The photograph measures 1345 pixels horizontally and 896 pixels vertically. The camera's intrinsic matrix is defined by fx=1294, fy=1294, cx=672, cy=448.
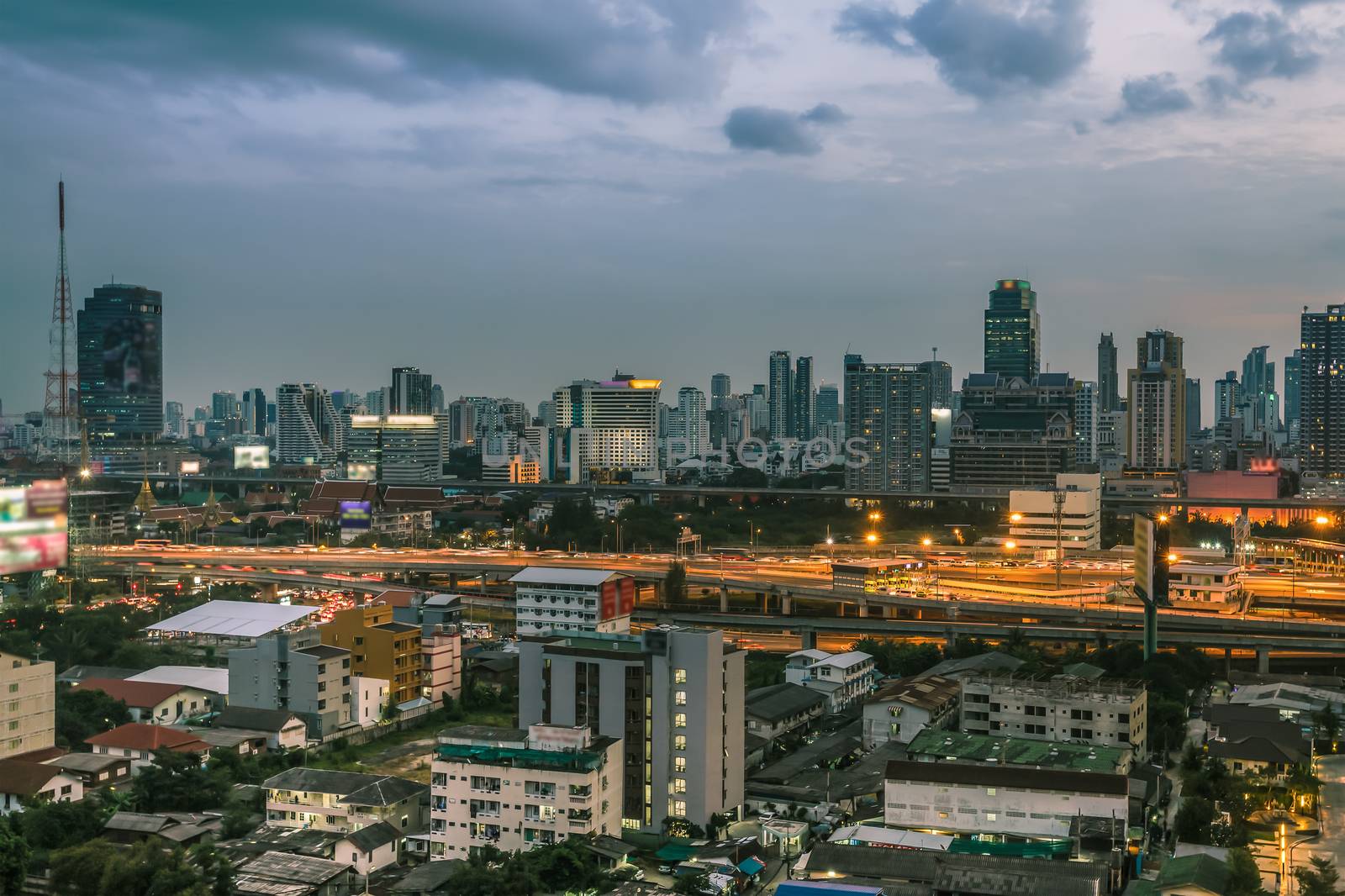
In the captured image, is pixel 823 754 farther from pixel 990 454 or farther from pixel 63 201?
pixel 990 454

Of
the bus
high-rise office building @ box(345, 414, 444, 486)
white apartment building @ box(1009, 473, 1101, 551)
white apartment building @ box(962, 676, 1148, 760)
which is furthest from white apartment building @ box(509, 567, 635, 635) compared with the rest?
high-rise office building @ box(345, 414, 444, 486)

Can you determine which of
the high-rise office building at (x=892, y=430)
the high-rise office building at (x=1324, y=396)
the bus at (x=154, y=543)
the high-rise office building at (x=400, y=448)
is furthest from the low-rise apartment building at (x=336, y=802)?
the high-rise office building at (x=1324, y=396)

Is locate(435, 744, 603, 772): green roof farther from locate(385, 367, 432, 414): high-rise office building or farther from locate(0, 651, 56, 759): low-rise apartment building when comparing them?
locate(385, 367, 432, 414): high-rise office building

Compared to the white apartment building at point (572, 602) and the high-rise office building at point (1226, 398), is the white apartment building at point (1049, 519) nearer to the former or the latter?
the white apartment building at point (572, 602)

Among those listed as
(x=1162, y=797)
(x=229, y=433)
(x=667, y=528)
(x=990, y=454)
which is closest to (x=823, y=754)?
(x=1162, y=797)

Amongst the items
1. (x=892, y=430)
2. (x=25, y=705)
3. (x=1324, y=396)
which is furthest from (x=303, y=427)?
(x=25, y=705)

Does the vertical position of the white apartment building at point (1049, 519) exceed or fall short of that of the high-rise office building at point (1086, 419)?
it falls short

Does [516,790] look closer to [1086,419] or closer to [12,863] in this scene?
[12,863]
